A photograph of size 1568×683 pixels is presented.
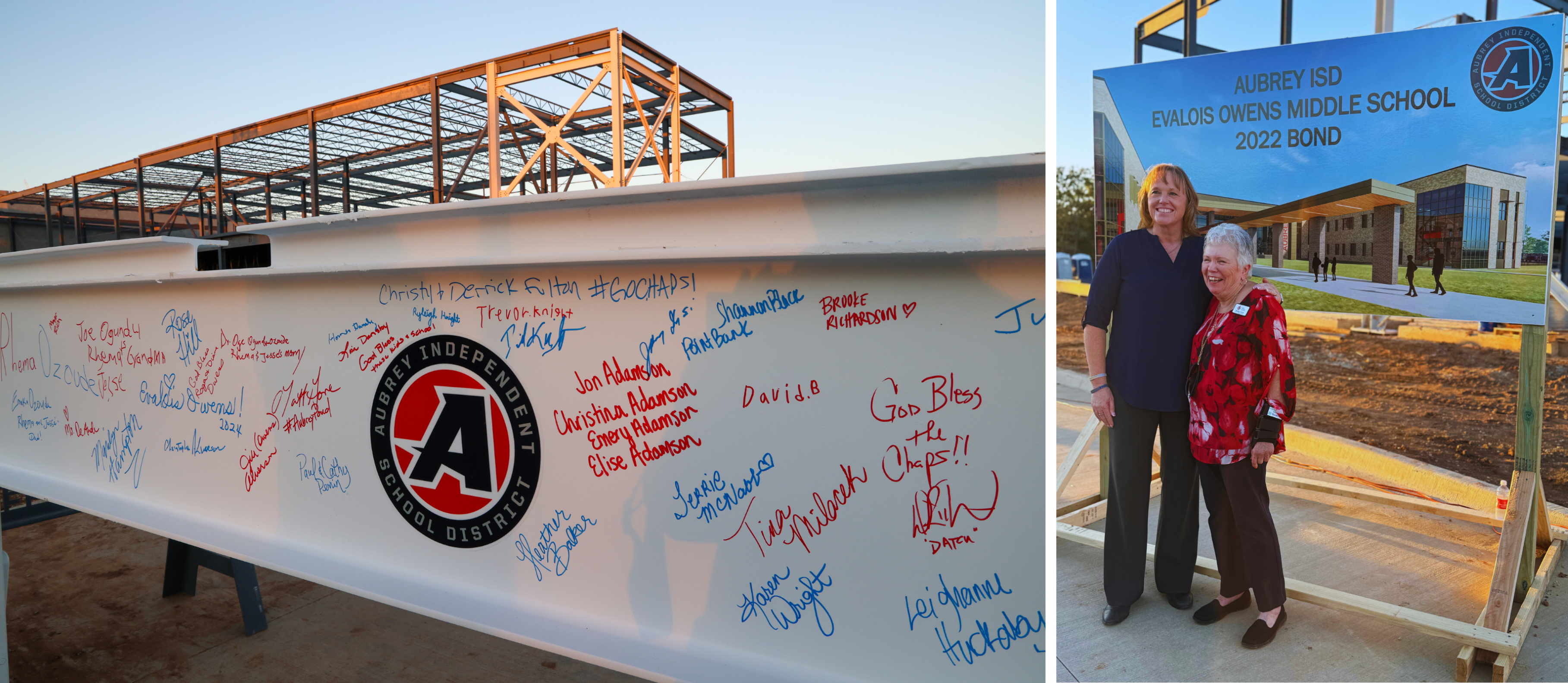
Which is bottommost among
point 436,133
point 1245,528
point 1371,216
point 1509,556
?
point 1509,556

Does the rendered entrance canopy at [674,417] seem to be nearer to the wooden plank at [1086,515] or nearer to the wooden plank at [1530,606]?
the wooden plank at [1530,606]

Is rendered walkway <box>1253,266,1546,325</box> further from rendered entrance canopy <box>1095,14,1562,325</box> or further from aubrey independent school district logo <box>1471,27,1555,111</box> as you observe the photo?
aubrey independent school district logo <box>1471,27,1555,111</box>

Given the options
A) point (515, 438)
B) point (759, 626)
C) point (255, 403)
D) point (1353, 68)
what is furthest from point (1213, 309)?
point (255, 403)

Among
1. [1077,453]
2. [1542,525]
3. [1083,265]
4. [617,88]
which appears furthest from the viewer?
[1083,265]

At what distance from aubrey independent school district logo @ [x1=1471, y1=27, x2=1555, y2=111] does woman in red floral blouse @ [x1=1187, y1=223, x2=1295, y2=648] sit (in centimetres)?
94

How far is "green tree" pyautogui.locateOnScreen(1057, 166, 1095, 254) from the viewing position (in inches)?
678

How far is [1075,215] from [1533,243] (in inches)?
626

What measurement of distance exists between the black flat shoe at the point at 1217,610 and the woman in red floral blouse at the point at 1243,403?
17 centimetres

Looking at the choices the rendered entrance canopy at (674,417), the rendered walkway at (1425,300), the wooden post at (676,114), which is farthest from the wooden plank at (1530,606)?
the wooden post at (676,114)

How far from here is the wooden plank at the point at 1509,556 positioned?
9.08ft

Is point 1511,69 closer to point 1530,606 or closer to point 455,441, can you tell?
point 1530,606

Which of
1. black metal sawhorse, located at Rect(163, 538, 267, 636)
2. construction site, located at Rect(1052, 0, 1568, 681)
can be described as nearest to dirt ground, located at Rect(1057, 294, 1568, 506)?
construction site, located at Rect(1052, 0, 1568, 681)

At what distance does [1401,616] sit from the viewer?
9.30 feet
